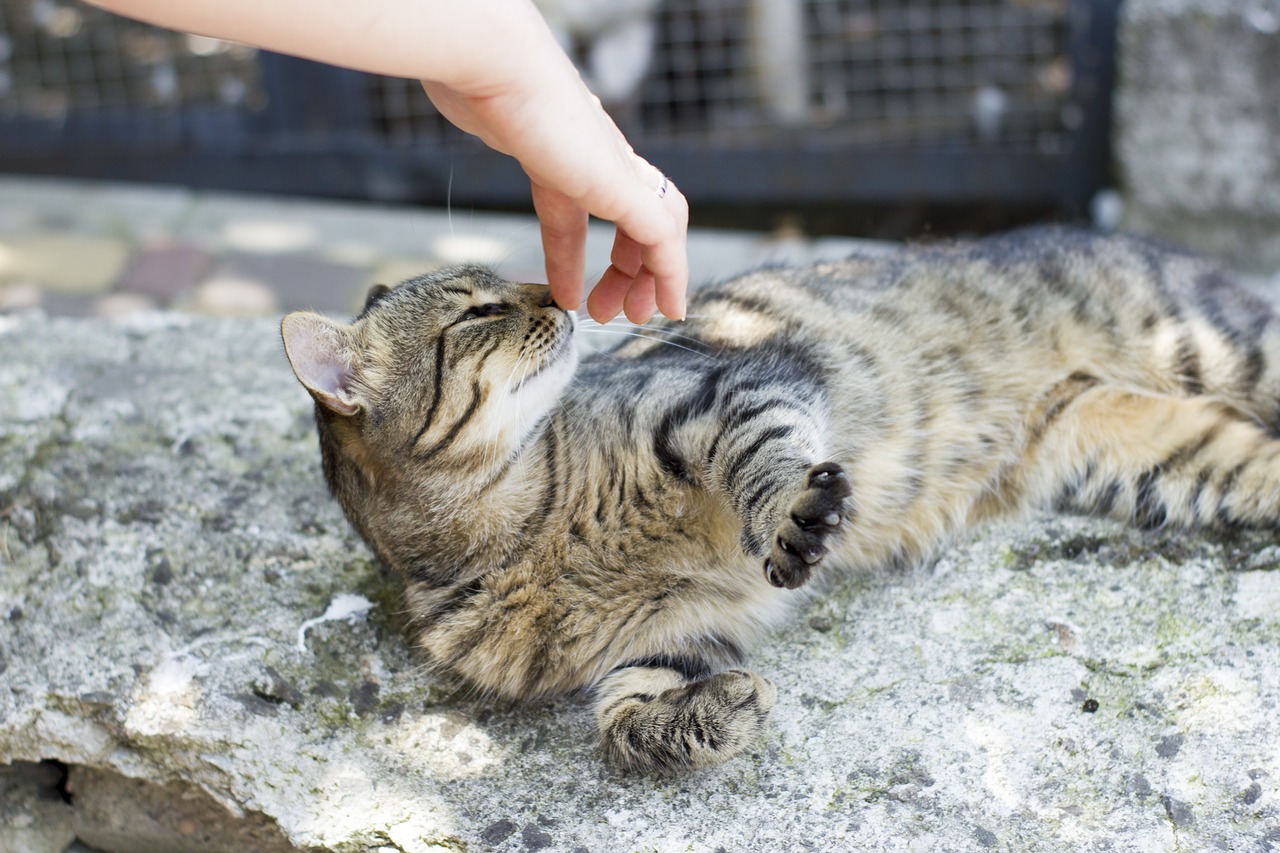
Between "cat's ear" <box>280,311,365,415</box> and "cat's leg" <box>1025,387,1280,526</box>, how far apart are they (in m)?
1.57

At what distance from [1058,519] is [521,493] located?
4.07 ft

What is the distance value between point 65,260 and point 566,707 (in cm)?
358

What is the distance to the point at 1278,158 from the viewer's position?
485 cm

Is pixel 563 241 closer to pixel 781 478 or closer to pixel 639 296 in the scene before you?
pixel 639 296

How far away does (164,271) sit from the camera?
488 cm

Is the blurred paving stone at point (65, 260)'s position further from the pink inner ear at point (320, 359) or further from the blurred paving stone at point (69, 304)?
the pink inner ear at point (320, 359)

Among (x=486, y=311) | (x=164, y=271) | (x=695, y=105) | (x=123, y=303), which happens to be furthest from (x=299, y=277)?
(x=486, y=311)

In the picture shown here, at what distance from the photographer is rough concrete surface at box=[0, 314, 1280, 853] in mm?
2082

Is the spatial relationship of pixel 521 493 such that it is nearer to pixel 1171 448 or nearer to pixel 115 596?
pixel 115 596

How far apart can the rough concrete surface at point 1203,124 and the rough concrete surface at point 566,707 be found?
113 inches

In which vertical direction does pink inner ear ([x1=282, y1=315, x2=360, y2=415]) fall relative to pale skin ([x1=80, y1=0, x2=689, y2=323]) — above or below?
below

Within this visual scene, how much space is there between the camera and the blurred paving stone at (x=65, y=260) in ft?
15.6

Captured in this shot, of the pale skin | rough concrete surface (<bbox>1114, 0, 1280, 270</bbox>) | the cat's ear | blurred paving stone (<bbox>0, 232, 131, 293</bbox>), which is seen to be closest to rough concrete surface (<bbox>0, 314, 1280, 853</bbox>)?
the cat's ear

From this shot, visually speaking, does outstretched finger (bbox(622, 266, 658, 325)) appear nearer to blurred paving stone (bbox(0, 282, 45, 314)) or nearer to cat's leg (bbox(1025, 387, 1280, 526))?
cat's leg (bbox(1025, 387, 1280, 526))
